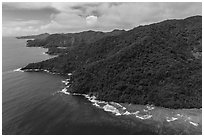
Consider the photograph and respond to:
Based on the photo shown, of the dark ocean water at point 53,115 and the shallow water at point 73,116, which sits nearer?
the shallow water at point 73,116

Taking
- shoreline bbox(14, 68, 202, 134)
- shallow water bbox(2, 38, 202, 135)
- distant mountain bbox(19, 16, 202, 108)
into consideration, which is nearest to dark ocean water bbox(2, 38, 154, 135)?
shallow water bbox(2, 38, 202, 135)

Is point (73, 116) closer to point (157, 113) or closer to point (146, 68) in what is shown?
point (157, 113)

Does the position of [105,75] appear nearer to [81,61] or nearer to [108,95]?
[108,95]

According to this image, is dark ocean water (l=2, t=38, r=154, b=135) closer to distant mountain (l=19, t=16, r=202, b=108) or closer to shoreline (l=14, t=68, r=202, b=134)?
shoreline (l=14, t=68, r=202, b=134)

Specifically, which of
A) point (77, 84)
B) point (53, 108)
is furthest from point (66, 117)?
point (77, 84)

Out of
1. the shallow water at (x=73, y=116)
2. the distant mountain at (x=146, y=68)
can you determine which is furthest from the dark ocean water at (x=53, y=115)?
the distant mountain at (x=146, y=68)

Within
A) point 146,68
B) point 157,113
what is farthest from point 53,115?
point 146,68

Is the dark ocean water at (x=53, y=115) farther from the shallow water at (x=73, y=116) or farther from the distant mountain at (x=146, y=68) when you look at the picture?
the distant mountain at (x=146, y=68)

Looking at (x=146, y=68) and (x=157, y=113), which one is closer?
(x=157, y=113)
